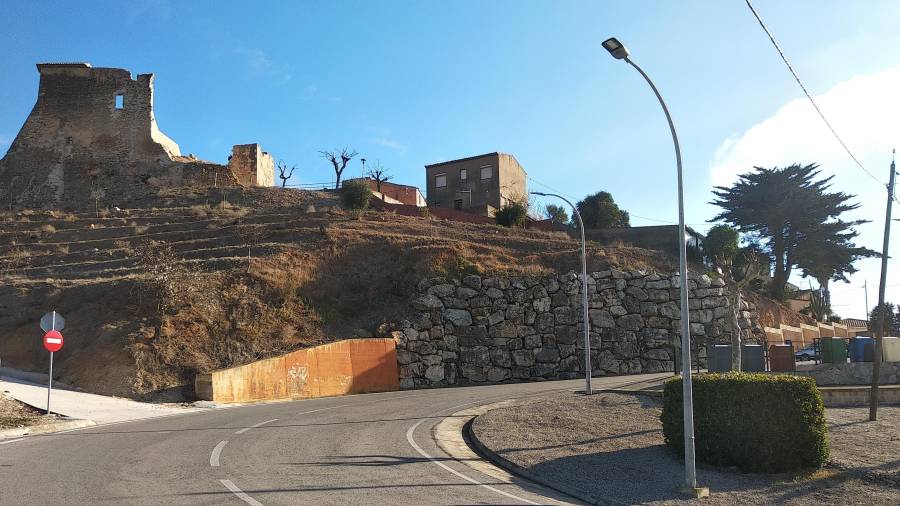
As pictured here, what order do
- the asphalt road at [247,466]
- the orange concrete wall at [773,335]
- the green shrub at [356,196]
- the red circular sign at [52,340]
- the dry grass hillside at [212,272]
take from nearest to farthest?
the asphalt road at [247,466] → the red circular sign at [52,340] → the dry grass hillside at [212,272] → the orange concrete wall at [773,335] → the green shrub at [356,196]

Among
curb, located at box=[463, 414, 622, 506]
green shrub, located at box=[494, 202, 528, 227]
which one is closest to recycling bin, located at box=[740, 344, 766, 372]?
curb, located at box=[463, 414, 622, 506]

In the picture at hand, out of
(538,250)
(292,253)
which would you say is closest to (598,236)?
(538,250)

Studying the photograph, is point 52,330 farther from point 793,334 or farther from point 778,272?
point 778,272

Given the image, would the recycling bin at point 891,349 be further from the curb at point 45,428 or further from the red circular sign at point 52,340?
the red circular sign at point 52,340

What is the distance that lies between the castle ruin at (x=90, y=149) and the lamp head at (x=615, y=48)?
169ft

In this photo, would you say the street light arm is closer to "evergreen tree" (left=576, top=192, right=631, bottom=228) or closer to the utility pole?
the utility pole

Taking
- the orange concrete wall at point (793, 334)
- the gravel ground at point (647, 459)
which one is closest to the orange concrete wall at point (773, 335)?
the orange concrete wall at point (793, 334)

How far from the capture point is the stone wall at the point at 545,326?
33656 mm

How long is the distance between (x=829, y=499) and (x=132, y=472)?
400 inches

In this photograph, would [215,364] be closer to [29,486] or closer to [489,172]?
[29,486]

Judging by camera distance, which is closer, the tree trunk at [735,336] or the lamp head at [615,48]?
the lamp head at [615,48]

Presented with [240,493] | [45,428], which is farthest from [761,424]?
[45,428]

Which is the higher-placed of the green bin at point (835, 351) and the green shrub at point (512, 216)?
the green shrub at point (512, 216)

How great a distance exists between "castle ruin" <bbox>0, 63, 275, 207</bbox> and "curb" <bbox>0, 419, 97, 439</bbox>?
4083 centimetres
